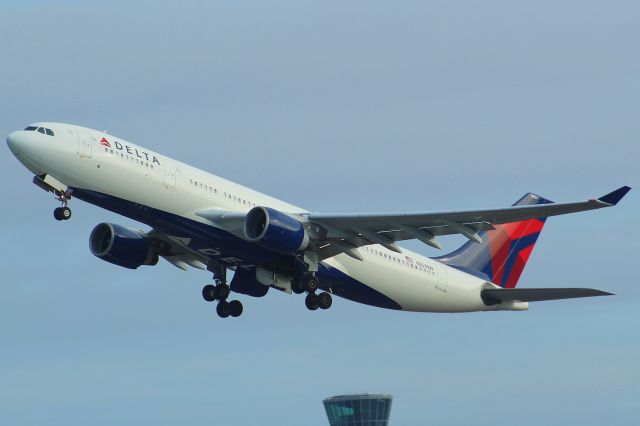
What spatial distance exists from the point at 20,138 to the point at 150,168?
4.46m

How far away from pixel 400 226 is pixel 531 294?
8859mm

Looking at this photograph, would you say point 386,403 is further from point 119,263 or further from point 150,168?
point 150,168

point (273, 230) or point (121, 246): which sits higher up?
point (121, 246)

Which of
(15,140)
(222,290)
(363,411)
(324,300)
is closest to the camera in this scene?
(15,140)

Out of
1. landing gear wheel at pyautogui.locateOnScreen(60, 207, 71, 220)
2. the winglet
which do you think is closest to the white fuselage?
landing gear wheel at pyautogui.locateOnScreen(60, 207, 71, 220)

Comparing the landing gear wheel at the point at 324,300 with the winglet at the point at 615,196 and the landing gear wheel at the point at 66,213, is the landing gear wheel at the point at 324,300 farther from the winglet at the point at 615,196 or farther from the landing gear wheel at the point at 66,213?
the winglet at the point at 615,196

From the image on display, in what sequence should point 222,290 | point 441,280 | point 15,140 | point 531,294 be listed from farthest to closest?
point 441,280 < point 531,294 < point 222,290 < point 15,140

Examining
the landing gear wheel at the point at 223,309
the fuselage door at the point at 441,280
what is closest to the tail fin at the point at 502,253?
the fuselage door at the point at 441,280

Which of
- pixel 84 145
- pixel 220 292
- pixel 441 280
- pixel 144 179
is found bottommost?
pixel 220 292

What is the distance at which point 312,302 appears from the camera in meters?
49.8

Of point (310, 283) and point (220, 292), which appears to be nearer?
point (310, 283)

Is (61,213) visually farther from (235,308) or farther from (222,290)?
(235,308)

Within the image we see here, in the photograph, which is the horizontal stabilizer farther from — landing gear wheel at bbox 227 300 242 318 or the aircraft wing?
landing gear wheel at bbox 227 300 242 318

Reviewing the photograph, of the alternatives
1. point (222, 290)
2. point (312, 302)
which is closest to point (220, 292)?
point (222, 290)
